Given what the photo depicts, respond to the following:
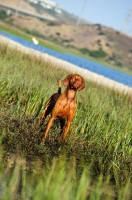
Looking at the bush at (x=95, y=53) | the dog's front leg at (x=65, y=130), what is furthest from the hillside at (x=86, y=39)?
the dog's front leg at (x=65, y=130)

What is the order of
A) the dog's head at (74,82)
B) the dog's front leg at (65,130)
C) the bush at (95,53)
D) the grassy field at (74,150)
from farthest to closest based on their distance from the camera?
the bush at (95,53), the dog's front leg at (65,130), the dog's head at (74,82), the grassy field at (74,150)

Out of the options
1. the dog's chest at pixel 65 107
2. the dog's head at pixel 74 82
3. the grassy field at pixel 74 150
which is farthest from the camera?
the dog's chest at pixel 65 107

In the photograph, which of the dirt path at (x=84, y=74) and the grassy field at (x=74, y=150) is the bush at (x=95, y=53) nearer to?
the dirt path at (x=84, y=74)

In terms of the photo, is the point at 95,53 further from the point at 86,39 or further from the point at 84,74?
the point at 84,74

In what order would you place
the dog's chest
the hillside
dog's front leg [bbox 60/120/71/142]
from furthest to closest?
1. the hillside
2. dog's front leg [bbox 60/120/71/142]
3. the dog's chest

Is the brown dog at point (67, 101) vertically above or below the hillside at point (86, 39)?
below

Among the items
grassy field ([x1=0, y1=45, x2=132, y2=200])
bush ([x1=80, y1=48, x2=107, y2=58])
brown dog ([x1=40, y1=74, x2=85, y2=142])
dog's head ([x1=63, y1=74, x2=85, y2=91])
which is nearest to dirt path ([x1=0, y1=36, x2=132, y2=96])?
grassy field ([x1=0, y1=45, x2=132, y2=200])

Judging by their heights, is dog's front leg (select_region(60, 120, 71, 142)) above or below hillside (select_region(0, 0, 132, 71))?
below

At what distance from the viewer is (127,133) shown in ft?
20.9

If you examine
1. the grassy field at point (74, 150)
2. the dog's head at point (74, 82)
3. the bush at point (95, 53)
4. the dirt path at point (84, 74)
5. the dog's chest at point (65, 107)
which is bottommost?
the grassy field at point (74, 150)

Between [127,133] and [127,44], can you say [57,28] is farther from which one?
[127,133]

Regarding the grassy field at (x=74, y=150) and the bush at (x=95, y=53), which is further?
the bush at (x=95, y=53)

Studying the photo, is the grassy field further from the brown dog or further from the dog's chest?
the dog's chest

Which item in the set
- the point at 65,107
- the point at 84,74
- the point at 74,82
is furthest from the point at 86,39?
the point at 74,82
